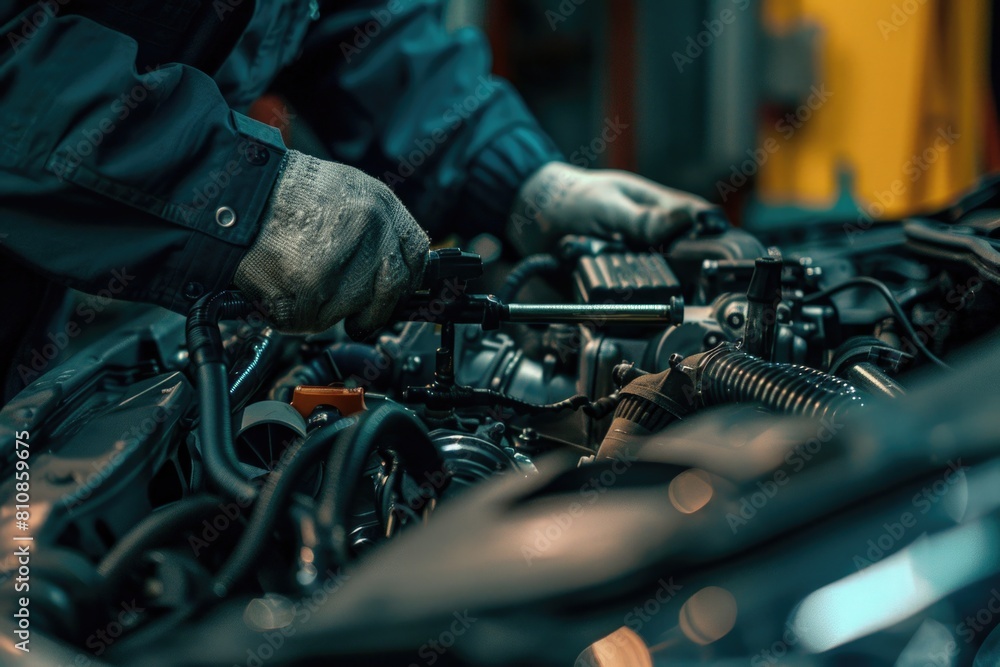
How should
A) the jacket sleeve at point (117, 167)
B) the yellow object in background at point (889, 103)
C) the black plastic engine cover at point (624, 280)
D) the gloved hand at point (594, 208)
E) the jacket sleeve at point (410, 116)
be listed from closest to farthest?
the jacket sleeve at point (117, 167), the black plastic engine cover at point (624, 280), the gloved hand at point (594, 208), the jacket sleeve at point (410, 116), the yellow object in background at point (889, 103)

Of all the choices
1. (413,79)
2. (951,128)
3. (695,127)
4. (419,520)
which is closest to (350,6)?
(413,79)

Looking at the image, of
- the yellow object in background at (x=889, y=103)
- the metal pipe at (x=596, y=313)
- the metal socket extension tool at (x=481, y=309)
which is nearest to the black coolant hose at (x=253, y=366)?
the metal socket extension tool at (x=481, y=309)

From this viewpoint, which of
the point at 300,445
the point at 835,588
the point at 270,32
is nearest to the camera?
the point at 835,588

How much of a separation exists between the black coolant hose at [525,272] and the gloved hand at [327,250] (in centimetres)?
26

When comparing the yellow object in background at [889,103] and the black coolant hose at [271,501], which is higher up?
the black coolant hose at [271,501]

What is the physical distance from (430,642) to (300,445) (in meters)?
0.21

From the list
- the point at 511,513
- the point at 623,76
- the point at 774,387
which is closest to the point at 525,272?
the point at 774,387

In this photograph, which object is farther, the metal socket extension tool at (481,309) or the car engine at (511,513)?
the metal socket extension tool at (481,309)

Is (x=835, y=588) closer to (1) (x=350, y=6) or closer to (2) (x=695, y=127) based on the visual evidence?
(1) (x=350, y=6)

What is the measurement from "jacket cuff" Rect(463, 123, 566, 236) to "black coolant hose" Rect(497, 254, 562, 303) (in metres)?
0.35

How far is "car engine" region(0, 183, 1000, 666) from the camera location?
0.48 meters

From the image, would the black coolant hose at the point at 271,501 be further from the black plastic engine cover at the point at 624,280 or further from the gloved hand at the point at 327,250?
the black plastic engine cover at the point at 624,280

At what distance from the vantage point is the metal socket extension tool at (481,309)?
0.96 metres

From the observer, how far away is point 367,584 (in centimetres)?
52
